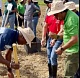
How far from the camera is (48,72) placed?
694 cm

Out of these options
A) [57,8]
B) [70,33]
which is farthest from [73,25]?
[57,8]

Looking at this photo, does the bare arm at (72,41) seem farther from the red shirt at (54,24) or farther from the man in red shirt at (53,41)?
the red shirt at (54,24)

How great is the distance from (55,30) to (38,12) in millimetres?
3295

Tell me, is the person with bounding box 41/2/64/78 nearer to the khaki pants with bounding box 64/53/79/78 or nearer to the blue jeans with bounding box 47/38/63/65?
the blue jeans with bounding box 47/38/63/65

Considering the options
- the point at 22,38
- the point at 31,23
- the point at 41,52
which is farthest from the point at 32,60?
the point at 22,38

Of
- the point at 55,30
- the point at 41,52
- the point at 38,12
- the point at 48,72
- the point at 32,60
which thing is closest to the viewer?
the point at 55,30

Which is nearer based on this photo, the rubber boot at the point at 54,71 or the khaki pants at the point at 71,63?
the khaki pants at the point at 71,63

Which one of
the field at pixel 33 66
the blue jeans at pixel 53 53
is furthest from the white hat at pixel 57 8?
the field at pixel 33 66

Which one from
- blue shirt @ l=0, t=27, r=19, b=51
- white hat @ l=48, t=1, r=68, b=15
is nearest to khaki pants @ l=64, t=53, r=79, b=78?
white hat @ l=48, t=1, r=68, b=15

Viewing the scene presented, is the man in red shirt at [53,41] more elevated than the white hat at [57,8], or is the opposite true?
the white hat at [57,8]

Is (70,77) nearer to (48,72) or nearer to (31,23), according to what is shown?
(48,72)

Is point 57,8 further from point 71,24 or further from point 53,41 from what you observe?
point 53,41

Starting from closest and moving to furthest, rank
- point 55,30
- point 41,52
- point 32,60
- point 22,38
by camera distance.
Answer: point 22,38, point 55,30, point 32,60, point 41,52

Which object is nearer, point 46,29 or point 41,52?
point 46,29
